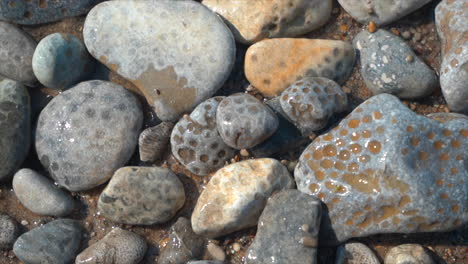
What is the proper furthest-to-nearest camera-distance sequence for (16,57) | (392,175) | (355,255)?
(16,57) < (355,255) < (392,175)

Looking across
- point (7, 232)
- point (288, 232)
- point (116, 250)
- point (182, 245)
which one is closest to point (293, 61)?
point (288, 232)

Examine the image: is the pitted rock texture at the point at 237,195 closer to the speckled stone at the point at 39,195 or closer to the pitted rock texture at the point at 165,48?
the pitted rock texture at the point at 165,48

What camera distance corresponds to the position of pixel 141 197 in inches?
139

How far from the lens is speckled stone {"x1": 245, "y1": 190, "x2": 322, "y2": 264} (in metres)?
3.26

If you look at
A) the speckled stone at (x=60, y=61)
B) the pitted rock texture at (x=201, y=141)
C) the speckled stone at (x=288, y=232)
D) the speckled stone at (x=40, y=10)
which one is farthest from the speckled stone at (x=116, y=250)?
the speckled stone at (x=40, y=10)

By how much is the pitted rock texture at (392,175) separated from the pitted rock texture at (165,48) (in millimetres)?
1096

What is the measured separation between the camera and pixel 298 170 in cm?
351

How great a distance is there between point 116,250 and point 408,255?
205 centimetres

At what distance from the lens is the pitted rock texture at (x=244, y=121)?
3.37 meters

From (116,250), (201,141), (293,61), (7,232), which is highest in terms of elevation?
(293,61)

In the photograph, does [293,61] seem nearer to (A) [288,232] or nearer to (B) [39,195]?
(A) [288,232]

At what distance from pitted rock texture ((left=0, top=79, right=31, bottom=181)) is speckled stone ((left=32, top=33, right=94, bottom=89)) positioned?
22cm

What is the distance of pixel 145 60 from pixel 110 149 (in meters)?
0.75

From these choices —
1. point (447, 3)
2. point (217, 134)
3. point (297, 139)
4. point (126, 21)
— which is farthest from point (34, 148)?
point (447, 3)
